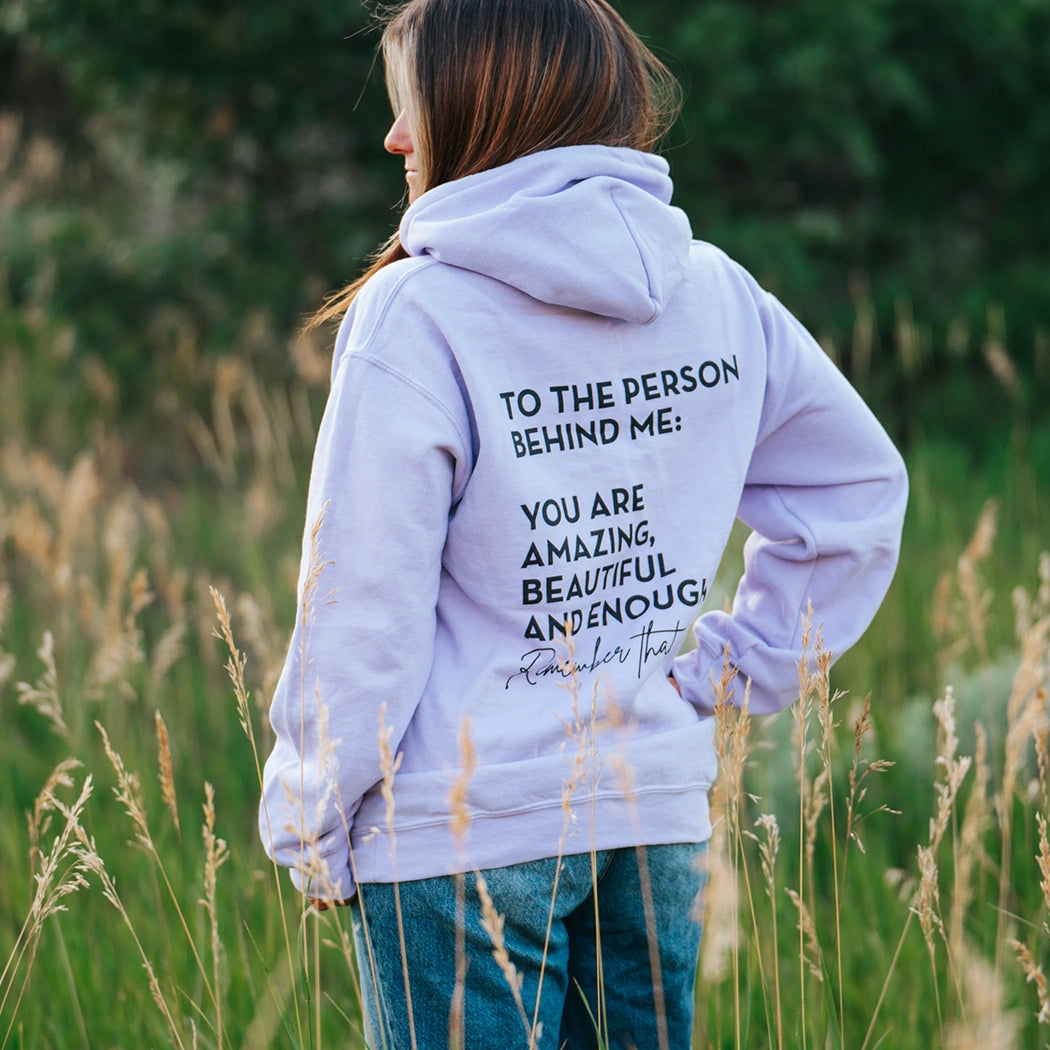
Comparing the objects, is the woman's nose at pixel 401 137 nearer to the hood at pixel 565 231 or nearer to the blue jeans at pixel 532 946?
the hood at pixel 565 231

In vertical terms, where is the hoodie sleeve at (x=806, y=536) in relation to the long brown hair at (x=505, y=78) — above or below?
below

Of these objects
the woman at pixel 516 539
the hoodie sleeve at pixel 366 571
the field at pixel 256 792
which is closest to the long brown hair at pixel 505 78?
the woman at pixel 516 539

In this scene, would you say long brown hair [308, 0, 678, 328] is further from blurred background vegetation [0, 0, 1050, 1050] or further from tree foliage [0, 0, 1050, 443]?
tree foliage [0, 0, 1050, 443]

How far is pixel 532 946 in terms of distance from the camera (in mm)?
1390

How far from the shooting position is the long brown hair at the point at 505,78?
53.8 inches

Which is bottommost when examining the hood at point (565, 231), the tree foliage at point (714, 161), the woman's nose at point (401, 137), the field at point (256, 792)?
the field at point (256, 792)

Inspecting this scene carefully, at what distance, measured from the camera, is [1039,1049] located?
6.87 ft

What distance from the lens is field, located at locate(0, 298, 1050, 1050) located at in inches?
58.2

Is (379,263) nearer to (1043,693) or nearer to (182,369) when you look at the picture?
(1043,693)

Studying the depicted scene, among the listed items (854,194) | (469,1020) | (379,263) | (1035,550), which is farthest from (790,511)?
(854,194)

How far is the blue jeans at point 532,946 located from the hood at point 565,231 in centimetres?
66

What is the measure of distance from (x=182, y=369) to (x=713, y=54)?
3.07m

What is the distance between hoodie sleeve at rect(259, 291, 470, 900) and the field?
8 centimetres

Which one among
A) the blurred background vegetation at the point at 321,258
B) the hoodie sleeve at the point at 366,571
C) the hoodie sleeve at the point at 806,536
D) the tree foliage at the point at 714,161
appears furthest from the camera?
the tree foliage at the point at 714,161
